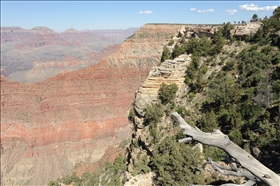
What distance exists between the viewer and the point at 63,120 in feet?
187

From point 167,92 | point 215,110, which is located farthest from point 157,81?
point 215,110

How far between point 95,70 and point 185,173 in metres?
55.8

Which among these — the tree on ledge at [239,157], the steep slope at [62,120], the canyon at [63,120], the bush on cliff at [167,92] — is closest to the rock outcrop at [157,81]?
the bush on cliff at [167,92]

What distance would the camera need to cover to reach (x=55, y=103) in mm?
58469

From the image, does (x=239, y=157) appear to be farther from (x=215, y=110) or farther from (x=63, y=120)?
(x=63, y=120)

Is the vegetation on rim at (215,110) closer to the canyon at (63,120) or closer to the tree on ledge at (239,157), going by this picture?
the tree on ledge at (239,157)

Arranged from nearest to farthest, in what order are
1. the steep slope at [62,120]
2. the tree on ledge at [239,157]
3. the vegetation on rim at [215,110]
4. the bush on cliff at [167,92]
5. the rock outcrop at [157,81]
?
the tree on ledge at [239,157] < the vegetation on rim at [215,110] < the bush on cliff at [167,92] < the rock outcrop at [157,81] < the steep slope at [62,120]

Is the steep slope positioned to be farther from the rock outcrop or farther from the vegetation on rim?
the rock outcrop

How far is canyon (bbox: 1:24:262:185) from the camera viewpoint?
47.8 meters

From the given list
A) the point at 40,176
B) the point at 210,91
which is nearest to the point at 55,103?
the point at 40,176

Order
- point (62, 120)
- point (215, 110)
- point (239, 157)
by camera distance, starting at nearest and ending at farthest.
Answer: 1. point (239, 157)
2. point (215, 110)
3. point (62, 120)

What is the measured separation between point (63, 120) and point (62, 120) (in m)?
0.25

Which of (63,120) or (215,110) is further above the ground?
(215,110)

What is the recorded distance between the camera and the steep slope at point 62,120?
158ft
